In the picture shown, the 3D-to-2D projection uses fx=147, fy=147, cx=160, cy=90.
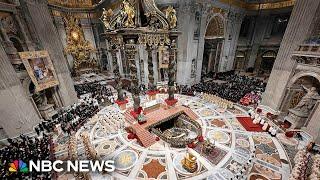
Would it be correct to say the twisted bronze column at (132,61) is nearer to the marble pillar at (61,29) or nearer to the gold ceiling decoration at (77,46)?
the gold ceiling decoration at (77,46)

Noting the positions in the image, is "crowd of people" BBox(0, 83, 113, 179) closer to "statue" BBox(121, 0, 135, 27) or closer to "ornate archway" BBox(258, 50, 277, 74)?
"statue" BBox(121, 0, 135, 27)

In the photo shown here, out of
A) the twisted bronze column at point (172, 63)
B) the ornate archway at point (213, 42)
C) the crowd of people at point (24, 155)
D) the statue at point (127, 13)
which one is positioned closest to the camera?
the crowd of people at point (24, 155)

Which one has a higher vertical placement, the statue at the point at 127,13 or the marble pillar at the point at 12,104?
the statue at the point at 127,13

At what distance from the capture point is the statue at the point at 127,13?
31.8 feet

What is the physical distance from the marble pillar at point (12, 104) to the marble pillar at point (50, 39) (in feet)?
11.9

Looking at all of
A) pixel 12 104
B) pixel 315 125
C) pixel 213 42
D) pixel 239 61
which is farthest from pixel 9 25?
pixel 239 61

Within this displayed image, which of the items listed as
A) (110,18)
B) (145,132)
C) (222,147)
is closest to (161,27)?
(110,18)

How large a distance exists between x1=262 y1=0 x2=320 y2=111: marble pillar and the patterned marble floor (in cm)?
436

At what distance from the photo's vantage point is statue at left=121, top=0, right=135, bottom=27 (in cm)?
968

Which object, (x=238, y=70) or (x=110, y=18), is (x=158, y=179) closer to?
(x=110, y=18)

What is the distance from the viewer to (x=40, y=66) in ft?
43.5

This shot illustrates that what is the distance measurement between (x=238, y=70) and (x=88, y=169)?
29915 mm

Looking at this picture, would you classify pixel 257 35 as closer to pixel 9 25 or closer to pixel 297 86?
pixel 297 86

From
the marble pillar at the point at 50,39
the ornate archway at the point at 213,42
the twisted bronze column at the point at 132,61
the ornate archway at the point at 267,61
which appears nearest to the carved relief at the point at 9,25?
the marble pillar at the point at 50,39
